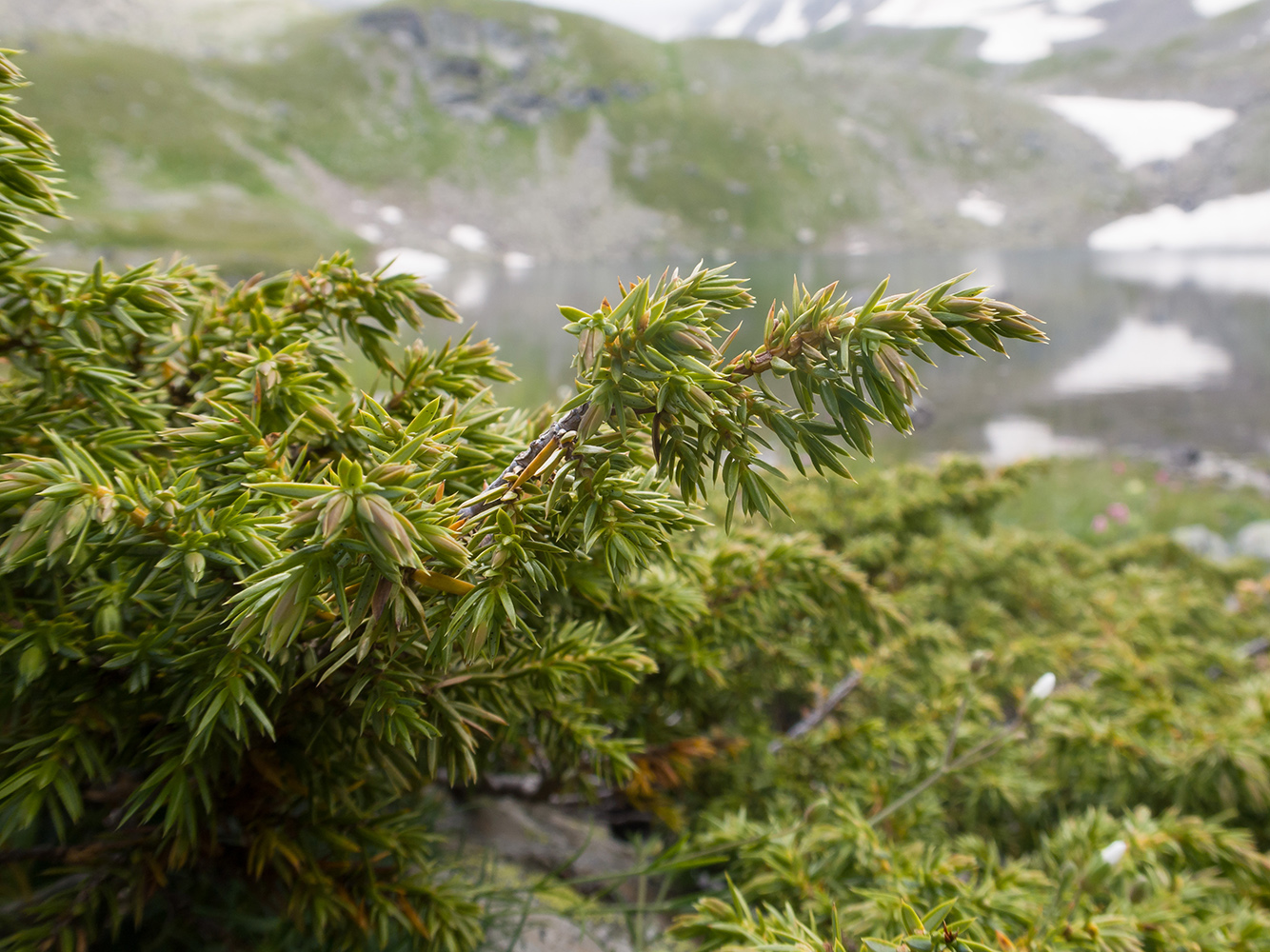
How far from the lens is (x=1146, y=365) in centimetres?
2453

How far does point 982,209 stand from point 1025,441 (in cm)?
8970

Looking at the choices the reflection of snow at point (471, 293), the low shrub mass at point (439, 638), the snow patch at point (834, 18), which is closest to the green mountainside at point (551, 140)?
the reflection of snow at point (471, 293)

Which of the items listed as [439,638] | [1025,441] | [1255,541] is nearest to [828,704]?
[439,638]

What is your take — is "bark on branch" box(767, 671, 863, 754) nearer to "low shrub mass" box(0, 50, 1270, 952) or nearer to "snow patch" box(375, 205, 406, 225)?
"low shrub mass" box(0, 50, 1270, 952)

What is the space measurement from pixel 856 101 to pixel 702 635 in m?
122

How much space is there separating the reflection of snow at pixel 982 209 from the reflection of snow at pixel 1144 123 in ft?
70.4

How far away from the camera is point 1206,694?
2980mm

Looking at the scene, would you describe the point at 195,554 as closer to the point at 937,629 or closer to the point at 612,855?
the point at 612,855

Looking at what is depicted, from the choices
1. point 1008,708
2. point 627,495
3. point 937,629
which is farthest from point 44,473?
point 1008,708

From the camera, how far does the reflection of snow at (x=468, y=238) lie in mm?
69875

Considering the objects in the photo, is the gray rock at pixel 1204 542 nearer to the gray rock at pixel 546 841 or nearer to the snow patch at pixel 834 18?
the gray rock at pixel 546 841

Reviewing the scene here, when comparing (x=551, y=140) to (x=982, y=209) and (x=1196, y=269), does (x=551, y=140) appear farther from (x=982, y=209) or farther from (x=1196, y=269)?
(x=1196, y=269)

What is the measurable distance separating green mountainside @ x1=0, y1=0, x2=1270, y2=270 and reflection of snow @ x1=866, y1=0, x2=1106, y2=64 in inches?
1056

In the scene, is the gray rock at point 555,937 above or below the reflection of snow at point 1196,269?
above
